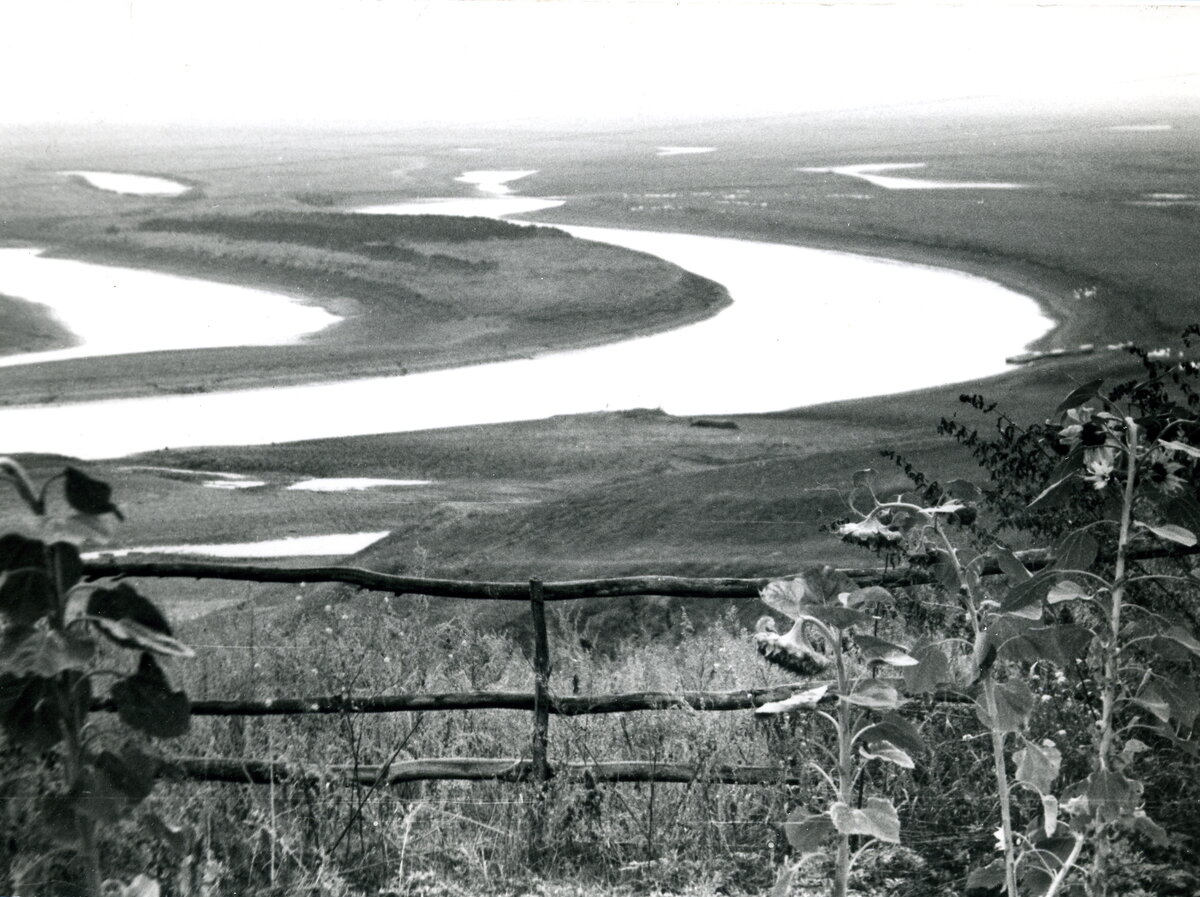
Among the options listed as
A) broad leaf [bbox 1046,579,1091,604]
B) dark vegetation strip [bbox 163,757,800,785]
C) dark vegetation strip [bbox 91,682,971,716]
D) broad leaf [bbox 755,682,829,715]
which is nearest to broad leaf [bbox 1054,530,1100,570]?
broad leaf [bbox 1046,579,1091,604]

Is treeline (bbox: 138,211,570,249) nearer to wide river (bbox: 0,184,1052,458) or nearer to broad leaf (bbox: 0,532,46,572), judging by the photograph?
wide river (bbox: 0,184,1052,458)

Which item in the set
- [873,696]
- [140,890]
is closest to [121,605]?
[140,890]

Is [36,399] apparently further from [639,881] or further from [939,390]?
[939,390]

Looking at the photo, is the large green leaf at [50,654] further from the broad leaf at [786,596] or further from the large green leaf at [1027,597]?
the large green leaf at [1027,597]

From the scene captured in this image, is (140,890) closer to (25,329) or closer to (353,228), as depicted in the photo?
(25,329)

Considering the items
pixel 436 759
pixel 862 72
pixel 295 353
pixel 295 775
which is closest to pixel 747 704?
pixel 436 759
